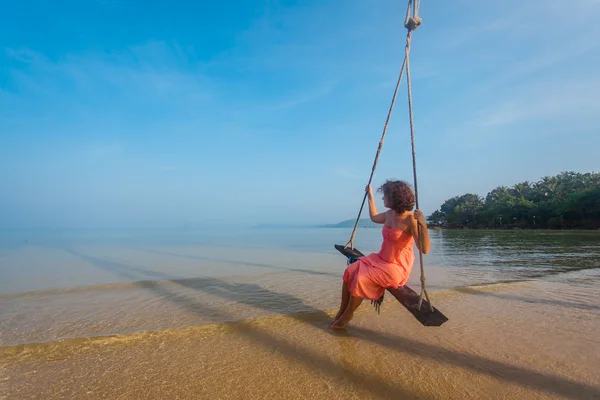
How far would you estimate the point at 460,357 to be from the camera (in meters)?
3.32

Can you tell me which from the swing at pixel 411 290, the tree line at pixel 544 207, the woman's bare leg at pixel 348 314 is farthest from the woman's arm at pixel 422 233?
the tree line at pixel 544 207

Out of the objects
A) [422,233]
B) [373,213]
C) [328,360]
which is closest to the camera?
[328,360]

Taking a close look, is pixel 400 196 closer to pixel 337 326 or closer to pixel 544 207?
pixel 337 326

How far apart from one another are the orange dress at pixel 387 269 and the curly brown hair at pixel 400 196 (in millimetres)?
276

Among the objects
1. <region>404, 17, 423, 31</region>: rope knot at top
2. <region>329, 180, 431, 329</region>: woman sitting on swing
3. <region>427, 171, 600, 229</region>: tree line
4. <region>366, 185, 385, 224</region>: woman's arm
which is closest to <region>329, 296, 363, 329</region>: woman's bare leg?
<region>329, 180, 431, 329</region>: woman sitting on swing

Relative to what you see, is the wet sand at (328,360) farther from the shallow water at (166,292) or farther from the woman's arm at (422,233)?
the woman's arm at (422,233)

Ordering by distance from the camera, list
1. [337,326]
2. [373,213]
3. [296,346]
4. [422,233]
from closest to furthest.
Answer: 1. [422,233]
2. [296,346]
3. [337,326]
4. [373,213]

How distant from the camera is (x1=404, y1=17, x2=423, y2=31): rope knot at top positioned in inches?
182

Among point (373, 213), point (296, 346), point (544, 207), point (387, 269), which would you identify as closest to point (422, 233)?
point (387, 269)

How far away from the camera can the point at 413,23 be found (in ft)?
15.3

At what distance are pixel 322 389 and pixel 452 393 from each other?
105 centimetres

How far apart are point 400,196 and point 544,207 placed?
195ft

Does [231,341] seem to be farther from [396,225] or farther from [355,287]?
[396,225]

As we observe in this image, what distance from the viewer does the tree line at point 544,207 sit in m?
42.8
